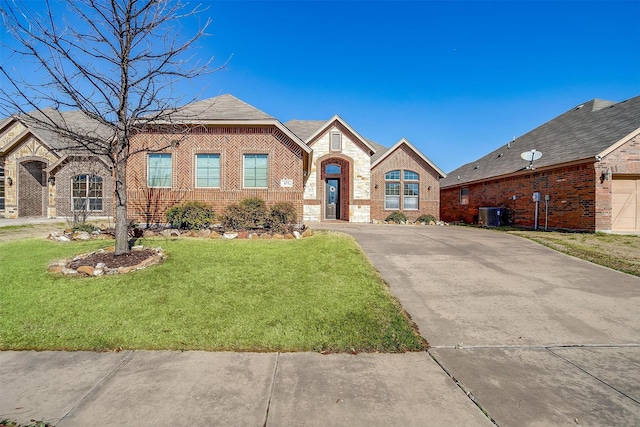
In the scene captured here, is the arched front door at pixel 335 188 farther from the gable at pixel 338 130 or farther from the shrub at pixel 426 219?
the shrub at pixel 426 219

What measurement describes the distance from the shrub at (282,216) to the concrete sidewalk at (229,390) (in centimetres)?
693

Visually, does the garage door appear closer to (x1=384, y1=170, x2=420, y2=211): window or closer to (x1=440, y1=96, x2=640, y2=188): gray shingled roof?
(x1=440, y1=96, x2=640, y2=188): gray shingled roof

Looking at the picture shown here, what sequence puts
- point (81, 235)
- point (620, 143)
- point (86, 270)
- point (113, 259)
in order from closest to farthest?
1. point (86, 270)
2. point (113, 259)
3. point (81, 235)
4. point (620, 143)

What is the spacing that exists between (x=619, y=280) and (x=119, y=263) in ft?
34.4

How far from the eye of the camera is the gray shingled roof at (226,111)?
39.1ft

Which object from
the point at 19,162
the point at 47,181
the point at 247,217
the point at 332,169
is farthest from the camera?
the point at 332,169

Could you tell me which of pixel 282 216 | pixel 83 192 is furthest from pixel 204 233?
pixel 83 192

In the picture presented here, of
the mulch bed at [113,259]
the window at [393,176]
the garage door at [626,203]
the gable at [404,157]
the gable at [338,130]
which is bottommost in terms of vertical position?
the mulch bed at [113,259]

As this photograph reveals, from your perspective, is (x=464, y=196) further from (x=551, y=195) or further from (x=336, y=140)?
(x=336, y=140)

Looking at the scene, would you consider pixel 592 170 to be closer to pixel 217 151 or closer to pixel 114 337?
pixel 217 151

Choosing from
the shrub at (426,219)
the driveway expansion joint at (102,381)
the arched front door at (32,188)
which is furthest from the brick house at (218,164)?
the shrub at (426,219)

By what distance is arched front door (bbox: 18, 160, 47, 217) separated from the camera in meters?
18.0

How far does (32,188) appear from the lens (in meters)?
18.6

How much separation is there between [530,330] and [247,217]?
8.49m
